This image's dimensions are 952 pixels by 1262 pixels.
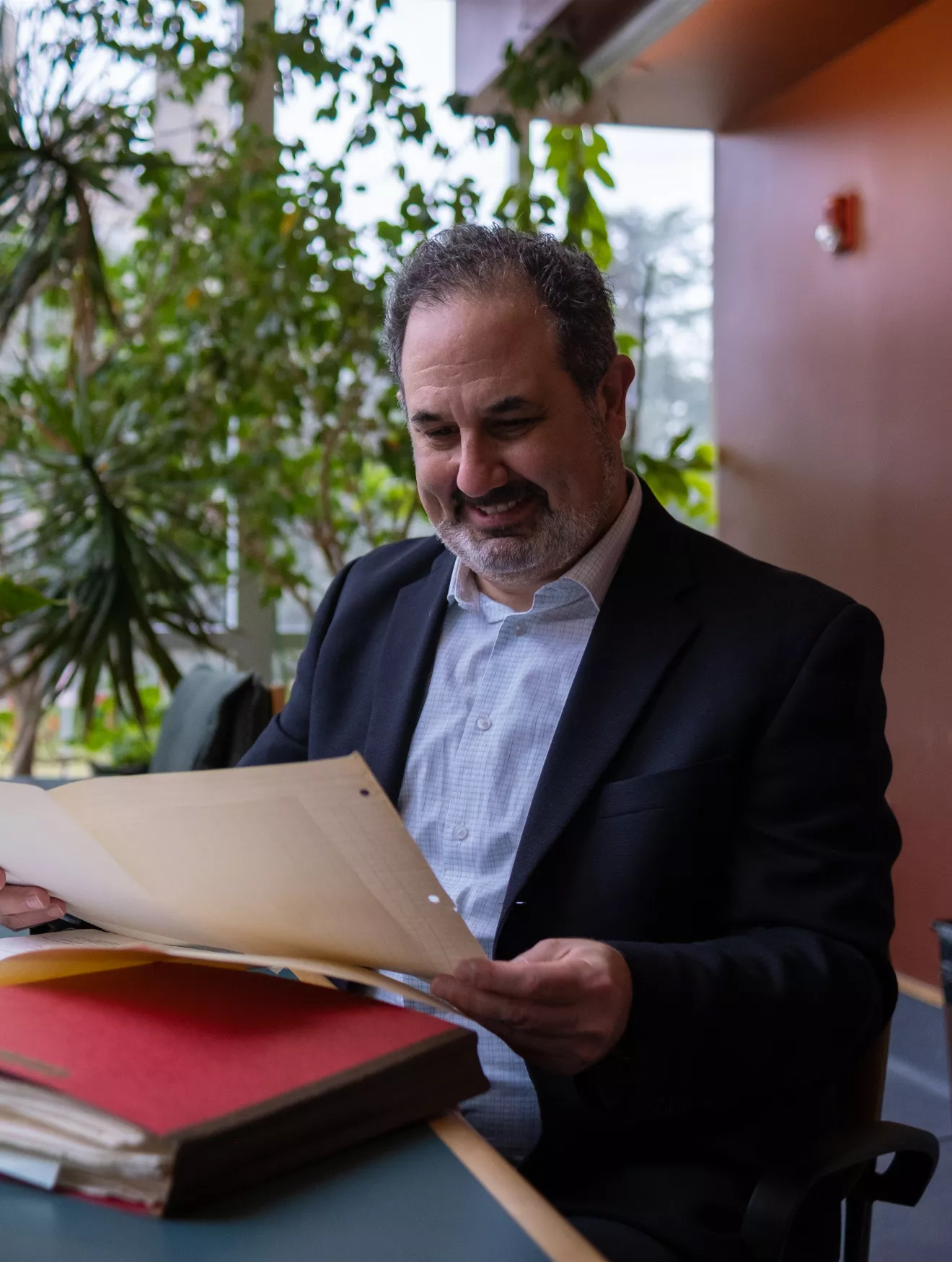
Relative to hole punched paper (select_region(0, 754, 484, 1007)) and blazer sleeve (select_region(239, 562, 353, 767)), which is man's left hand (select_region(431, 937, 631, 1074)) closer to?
hole punched paper (select_region(0, 754, 484, 1007))

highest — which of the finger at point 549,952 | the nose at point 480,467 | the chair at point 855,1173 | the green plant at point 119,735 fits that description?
the nose at point 480,467

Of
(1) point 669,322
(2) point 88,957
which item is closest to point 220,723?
(2) point 88,957

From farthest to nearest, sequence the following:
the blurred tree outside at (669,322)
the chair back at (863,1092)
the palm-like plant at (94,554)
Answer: the blurred tree outside at (669,322), the palm-like plant at (94,554), the chair back at (863,1092)

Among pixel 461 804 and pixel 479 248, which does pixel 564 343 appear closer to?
pixel 479 248

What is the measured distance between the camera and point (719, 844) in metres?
1.21

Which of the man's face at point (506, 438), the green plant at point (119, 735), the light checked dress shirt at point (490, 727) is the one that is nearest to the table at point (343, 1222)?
the light checked dress shirt at point (490, 727)

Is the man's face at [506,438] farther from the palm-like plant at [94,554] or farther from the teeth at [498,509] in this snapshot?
the palm-like plant at [94,554]

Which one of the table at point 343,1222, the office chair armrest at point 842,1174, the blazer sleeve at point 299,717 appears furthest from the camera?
the blazer sleeve at point 299,717

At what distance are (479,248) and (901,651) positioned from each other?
236 centimetres

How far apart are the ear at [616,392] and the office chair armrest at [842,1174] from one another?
80cm

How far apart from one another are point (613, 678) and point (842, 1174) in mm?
498

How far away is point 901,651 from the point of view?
3.38m

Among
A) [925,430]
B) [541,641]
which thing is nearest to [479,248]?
[541,641]

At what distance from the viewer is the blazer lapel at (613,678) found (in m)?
1.19
